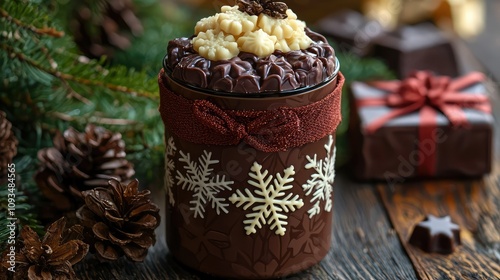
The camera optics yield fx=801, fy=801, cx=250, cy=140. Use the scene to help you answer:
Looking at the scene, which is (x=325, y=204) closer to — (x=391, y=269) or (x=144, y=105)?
(x=391, y=269)

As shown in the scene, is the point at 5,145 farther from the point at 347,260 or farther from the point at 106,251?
the point at 347,260

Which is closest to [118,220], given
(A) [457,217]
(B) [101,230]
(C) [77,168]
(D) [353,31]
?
(B) [101,230]

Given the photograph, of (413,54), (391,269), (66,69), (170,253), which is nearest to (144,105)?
(66,69)

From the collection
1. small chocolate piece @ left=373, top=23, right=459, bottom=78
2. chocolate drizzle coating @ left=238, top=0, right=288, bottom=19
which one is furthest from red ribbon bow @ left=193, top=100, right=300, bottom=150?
small chocolate piece @ left=373, top=23, right=459, bottom=78

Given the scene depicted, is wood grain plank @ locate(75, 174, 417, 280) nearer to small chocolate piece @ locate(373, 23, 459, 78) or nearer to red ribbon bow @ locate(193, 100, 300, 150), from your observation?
red ribbon bow @ locate(193, 100, 300, 150)

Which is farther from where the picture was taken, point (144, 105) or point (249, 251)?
point (144, 105)

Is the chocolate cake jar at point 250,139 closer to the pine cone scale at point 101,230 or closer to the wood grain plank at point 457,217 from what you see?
the pine cone scale at point 101,230

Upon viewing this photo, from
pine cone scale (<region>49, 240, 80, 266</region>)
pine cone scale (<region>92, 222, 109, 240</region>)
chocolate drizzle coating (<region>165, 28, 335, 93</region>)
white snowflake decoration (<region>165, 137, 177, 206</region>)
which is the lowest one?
pine cone scale (<region>92, 222, 109, 240</region>)
